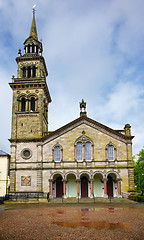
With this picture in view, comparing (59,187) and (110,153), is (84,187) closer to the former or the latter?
(59,187)

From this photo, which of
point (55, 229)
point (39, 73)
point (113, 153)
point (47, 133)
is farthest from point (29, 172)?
point (55, 229)

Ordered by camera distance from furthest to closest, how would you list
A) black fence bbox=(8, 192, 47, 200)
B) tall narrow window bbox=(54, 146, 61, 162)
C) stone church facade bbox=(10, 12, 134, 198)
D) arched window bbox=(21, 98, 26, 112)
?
arched window bbox=(21, 98, 26, 112) → tall narrow window bbox=(54, 146, 61, 162) → stone church facade bbox=(10, 12, 134, 198) → black fence bbox=(8, 192, 47, 200)

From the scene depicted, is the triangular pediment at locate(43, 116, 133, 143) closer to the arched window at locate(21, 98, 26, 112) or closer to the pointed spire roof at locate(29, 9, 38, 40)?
the arched window at locate(21, 98, 26, 112)

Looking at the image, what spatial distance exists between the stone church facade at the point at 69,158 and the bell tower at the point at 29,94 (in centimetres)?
15

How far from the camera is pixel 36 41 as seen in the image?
38844mm

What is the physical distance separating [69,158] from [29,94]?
470 inches

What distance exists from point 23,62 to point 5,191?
22089mm

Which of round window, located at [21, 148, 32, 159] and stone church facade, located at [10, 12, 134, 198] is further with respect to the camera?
round window, located at [21, 148, 32, 159]

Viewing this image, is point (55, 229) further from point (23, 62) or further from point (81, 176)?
point (23, 62)

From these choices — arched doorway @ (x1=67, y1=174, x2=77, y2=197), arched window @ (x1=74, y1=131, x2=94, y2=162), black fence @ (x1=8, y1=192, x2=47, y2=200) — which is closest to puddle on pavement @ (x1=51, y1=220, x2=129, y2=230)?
black fence @ (x1=8, y1=192, x2=47, y2=200)

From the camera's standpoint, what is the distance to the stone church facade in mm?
30953

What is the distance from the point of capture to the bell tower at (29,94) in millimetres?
33812

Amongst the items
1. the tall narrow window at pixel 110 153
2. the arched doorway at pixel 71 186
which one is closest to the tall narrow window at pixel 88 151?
the tall narrow window at pixel 110 153

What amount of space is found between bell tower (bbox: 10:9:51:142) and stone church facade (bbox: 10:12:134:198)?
0.15 m
